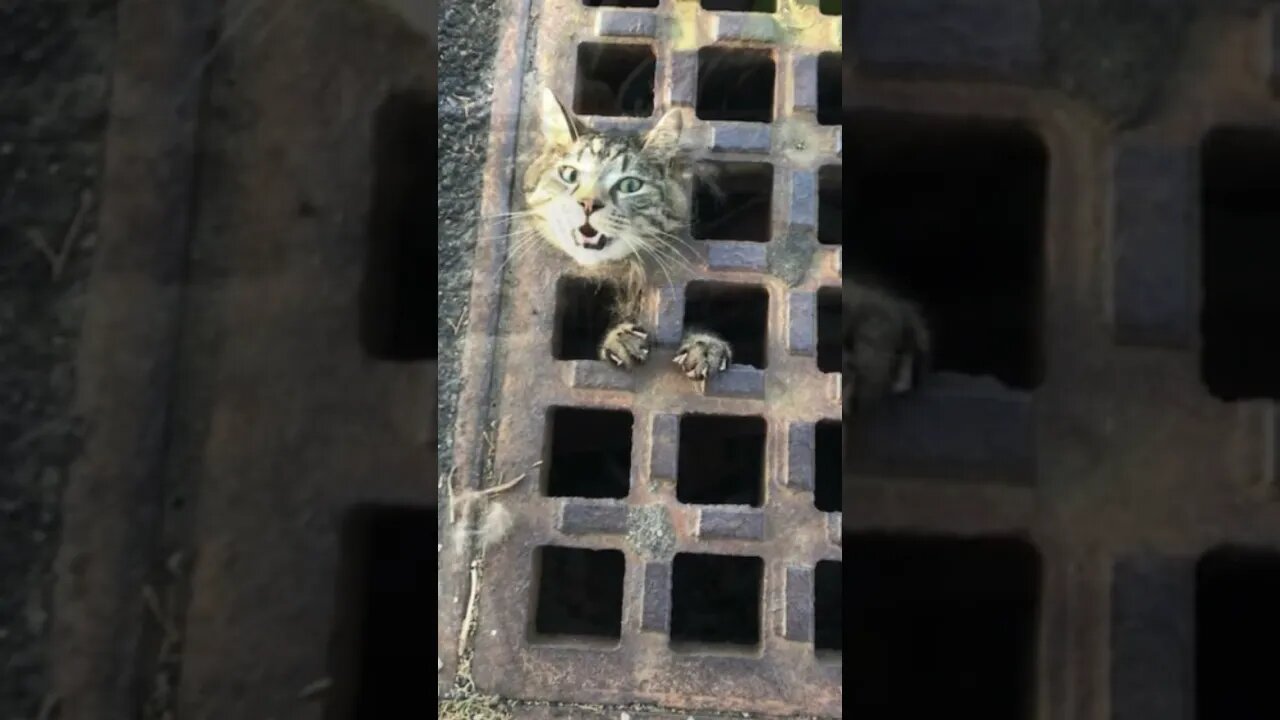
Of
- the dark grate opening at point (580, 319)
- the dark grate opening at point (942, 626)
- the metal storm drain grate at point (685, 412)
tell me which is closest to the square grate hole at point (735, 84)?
the metal storm drain grate at point (685, 412)

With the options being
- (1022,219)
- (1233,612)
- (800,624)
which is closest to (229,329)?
(800,624)

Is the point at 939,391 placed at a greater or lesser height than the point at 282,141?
lesser

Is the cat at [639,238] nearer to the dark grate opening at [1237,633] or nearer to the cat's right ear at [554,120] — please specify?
the cat's right ear at [554,120]

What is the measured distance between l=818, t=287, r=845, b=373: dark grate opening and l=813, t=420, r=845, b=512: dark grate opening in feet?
0.09

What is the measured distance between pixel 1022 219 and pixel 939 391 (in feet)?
0.39

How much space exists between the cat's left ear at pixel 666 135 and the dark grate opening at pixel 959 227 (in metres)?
0.10

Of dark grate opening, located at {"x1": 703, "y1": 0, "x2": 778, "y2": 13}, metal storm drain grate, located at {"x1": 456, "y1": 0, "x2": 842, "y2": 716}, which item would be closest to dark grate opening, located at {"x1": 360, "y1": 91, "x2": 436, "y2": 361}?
metal storm drain grate, located at {"x1": 456, "y1": 0, "x2": 842, "y2": 716}

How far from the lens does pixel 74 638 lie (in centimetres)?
50

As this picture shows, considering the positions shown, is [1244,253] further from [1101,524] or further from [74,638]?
[74,638]

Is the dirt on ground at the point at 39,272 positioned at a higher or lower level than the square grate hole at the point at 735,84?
lower

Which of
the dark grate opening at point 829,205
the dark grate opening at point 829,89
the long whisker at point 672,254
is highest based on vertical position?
the dark grate opening at point 829,89

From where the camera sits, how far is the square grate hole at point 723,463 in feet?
1.60

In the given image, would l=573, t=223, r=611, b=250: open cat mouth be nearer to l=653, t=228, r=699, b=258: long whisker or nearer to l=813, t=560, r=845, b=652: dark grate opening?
l=653, t=228, r=699, b=258: long whisker

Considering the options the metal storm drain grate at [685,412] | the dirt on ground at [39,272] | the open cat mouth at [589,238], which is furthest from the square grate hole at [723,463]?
the dirt on ground at [39,272]
